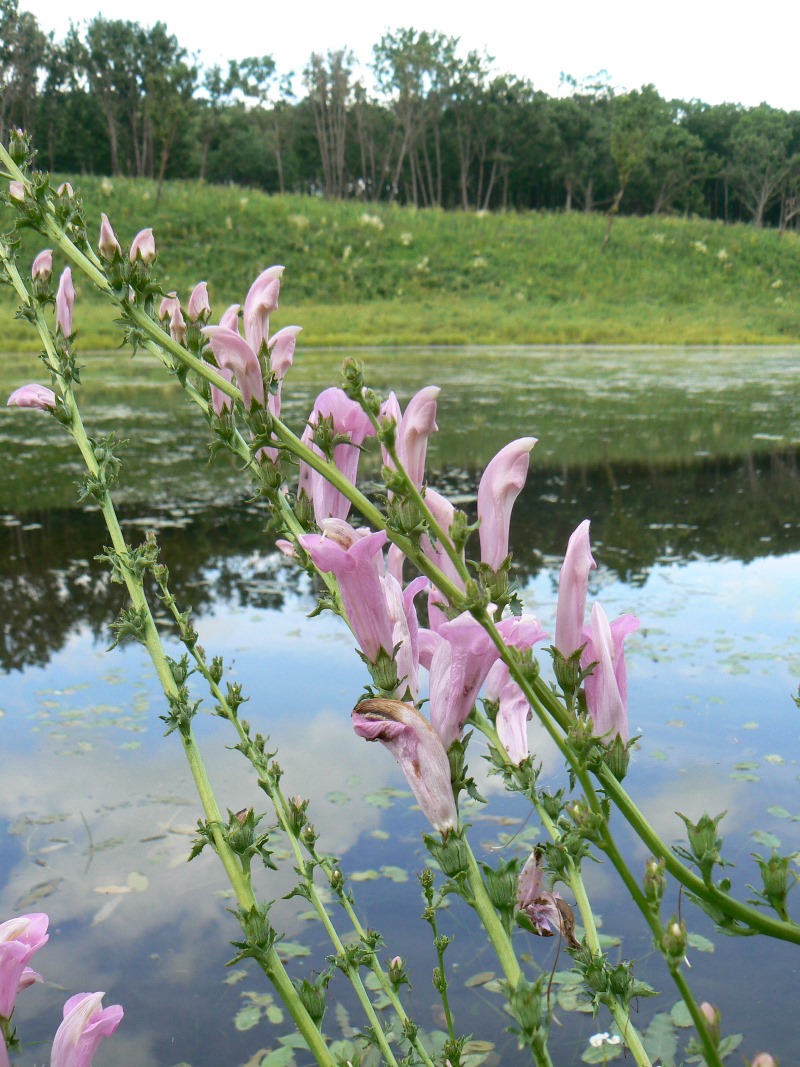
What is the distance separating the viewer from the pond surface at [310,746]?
224 cm

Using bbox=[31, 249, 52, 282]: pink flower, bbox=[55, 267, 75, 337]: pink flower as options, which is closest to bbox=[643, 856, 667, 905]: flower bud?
bbox=[55, 267, 75, 337]: pink flower

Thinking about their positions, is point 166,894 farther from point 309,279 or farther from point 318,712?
point 309,279

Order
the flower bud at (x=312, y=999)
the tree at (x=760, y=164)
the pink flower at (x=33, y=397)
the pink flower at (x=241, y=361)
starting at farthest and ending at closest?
the tree at (x=760, y=164) < the pink flower at (x=33, y=397) < the flower bud at (x=312, y=999) < the pink flower at (x=241, y=361)

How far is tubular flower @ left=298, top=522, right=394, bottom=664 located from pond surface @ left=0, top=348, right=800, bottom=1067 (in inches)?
19.7

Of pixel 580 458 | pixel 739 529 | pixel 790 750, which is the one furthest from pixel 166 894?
pixel 580 458

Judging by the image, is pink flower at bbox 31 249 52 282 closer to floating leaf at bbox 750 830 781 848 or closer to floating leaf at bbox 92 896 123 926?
floating leaf at bbox 92 896 123 926

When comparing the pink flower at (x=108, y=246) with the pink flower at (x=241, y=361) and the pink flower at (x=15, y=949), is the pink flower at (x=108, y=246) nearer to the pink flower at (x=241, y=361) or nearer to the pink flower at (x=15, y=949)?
the pink flower at (x=241, y=361)

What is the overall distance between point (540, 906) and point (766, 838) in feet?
6.22

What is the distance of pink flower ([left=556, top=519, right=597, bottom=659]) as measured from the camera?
2.59 feet

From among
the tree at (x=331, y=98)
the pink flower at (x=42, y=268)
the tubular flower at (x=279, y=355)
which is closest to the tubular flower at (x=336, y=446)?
→ the tubular flower at (x=279, y=355)

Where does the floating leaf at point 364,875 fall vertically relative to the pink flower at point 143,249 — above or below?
below

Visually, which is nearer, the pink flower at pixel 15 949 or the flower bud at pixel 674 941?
the flower bud at pixel 674 941

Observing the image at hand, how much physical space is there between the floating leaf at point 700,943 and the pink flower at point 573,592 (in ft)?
5.95

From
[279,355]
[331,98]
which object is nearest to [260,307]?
[279,355]
